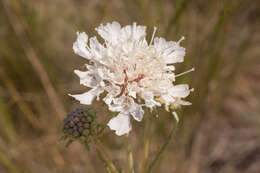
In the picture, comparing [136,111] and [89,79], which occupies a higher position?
[89,79]

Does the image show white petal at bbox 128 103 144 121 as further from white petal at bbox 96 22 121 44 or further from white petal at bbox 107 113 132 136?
white petal at bbox 96 22 121 44

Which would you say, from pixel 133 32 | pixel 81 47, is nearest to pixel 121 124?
pixel 81 47

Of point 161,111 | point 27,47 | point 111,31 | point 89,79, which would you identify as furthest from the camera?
point 27,47

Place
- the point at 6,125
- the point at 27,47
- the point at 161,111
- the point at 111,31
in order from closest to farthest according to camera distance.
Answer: the point at 111,31 < the point at 6,125 < the point at 161,111 < the point at 27,47

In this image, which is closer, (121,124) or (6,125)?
(121,124)

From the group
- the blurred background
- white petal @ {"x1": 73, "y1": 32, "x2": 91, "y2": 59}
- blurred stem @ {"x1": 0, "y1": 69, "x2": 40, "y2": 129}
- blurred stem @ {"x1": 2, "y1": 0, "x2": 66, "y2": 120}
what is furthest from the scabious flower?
blurred stem @ {"x1": 0, "y1": 69, "x2": 40, "y2": 129}

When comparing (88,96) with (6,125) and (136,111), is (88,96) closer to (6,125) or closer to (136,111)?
(136,111)

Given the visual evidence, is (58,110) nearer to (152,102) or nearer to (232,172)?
(152,102)

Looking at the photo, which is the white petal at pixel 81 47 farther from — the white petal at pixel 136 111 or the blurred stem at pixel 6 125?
the blurred stem at pixel 6 125
